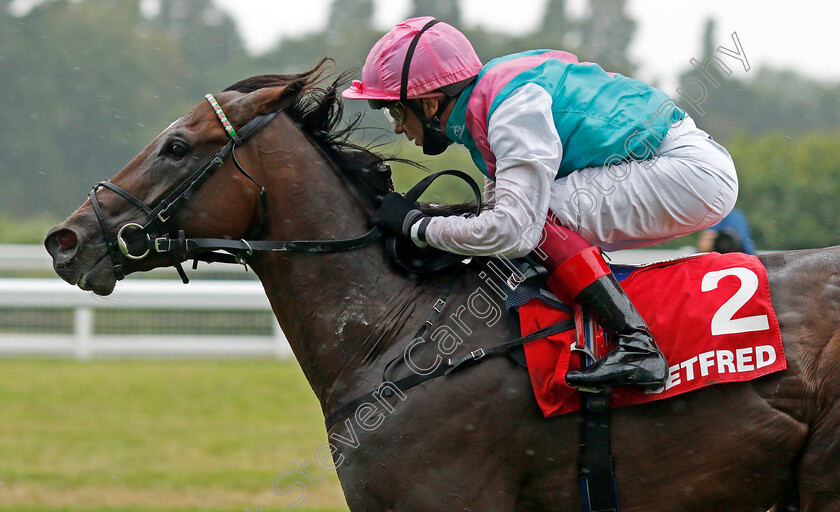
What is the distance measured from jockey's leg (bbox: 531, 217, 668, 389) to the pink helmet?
0.61m

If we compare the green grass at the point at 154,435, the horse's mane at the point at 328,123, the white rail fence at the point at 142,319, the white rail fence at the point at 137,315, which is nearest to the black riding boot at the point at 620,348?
the horse's mane at the point at 328,123

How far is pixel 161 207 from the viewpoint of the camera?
293 cm

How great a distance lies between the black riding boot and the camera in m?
2.64

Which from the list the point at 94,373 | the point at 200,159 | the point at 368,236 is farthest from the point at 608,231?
the point at 94,373

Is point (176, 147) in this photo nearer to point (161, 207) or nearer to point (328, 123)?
point (161, 207)

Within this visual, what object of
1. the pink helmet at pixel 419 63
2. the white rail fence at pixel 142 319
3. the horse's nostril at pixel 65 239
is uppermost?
the pink helmet at pixel 419 63

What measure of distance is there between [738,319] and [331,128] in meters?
1.57

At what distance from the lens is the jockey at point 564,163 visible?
2729mm

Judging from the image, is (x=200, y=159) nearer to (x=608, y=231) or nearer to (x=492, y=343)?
(x=492, y=343)

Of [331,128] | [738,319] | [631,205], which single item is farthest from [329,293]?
[738,319]

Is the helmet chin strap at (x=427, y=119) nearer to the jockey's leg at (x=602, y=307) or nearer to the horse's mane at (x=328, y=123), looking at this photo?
the horse's mane at (x=328, y=123)

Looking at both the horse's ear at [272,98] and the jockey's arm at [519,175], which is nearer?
the jockey's arm at [519,175]

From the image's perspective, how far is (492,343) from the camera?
288cm

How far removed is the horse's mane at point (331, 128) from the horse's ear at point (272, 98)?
6 centimetres
